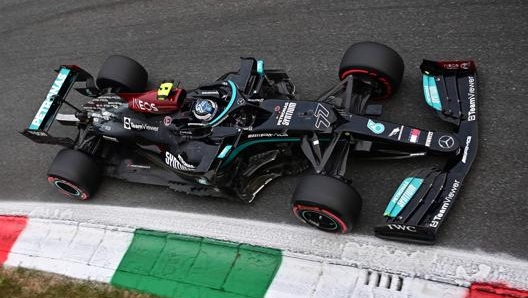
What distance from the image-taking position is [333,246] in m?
6.07

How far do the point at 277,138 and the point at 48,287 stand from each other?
3.18 metres

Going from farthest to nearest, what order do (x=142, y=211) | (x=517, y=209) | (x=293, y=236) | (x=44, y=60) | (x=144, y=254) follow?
(x=44, y=60)
(x=142, y=211)
(x=144, y=254)
(x=293, y=236)
(x=517, y=209)

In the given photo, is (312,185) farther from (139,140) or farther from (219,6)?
(219,6)

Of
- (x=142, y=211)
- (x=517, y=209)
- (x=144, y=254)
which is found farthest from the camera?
(x=142, y=211)

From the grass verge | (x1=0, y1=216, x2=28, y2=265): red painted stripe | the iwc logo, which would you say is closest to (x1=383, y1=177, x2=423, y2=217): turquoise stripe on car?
the iwc logo

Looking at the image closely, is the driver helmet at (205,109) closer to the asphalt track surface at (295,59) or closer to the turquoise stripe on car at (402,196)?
the asphalt track surface at (295,59)

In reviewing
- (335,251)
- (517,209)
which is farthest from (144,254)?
(517,209)

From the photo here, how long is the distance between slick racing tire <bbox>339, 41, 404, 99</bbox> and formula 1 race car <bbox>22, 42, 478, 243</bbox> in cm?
1

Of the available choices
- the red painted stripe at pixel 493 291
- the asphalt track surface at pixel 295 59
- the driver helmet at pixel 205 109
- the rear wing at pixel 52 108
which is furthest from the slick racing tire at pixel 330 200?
the rear wing at pixel 52 108

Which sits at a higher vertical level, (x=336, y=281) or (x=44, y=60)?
(x=44, y=60)

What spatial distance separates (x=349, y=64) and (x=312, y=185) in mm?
1611

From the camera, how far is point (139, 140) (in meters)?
7.14

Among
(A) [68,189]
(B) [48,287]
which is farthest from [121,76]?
(B) [48,287]

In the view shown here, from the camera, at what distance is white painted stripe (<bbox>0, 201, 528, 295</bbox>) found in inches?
214
